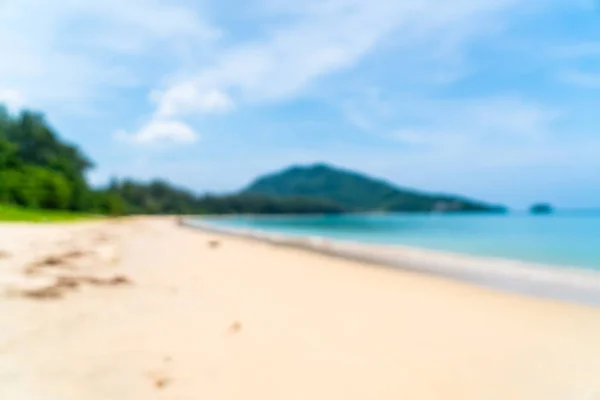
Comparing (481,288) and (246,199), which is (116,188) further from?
(481,288)

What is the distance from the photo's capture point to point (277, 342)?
3.53 m

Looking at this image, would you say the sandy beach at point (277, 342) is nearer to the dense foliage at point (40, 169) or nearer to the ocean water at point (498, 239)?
the ocean water at point (498, 239)

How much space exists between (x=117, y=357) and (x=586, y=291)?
768 centimetres

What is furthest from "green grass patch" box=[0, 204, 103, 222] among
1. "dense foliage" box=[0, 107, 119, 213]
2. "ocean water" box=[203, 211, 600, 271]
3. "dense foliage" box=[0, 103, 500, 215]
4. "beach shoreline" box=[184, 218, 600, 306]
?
"beach shoreline" box=[184, 218, 600, 306]

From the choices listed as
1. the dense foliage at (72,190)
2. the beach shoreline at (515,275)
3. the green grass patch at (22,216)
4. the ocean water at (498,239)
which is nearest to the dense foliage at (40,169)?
the dense foliage at (72,190)

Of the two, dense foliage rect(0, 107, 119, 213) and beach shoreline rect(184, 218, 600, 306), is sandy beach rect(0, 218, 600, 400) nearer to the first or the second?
A: beach shoreline rect(184, 218, 600, 306)

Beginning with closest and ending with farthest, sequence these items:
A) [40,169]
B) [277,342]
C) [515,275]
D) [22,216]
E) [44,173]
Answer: [277,342] < [515,275] < [22,216] < [44,173] < [40,169]

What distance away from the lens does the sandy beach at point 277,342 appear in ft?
8.41

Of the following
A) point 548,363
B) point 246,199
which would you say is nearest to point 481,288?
point 548,363

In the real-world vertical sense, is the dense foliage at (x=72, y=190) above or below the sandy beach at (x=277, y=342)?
above

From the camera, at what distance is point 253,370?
2840mm

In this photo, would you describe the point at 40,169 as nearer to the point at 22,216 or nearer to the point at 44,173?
the point at 44,173

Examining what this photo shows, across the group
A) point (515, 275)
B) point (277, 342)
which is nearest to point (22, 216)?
point (515, 275)

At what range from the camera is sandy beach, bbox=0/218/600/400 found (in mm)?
2564
